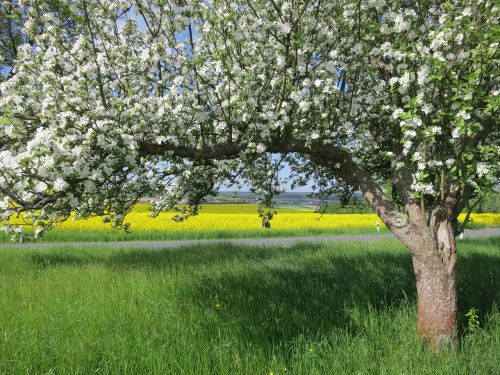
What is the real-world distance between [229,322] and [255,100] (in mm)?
3704

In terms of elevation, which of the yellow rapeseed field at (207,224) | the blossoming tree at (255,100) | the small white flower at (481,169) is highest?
the blossoming tree at (255,100)

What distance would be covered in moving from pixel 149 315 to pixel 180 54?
14.3 ft

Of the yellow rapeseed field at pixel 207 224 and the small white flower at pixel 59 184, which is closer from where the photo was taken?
the small white flower at pixel 59 184

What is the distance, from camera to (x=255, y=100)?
4.71m

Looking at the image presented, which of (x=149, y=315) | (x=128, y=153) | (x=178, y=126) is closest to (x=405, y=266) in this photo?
(x=149, y=315)

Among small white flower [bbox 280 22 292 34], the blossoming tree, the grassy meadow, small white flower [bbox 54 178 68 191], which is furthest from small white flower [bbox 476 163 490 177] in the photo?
the grassy meadow

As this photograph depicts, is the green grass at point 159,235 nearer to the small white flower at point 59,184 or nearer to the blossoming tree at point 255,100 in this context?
the blossoming tree at point 255,100

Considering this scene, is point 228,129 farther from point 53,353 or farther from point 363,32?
point 53,353

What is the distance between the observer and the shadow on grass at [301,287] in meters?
6.44

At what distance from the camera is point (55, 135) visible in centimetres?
373

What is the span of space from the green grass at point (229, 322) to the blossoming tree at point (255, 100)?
91cm

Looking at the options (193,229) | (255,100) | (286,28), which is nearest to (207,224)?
(193,229)

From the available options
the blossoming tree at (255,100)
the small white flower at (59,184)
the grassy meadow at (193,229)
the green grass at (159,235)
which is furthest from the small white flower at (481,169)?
the green grass at (159,235)

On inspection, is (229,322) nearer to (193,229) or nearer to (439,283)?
(439,283)
